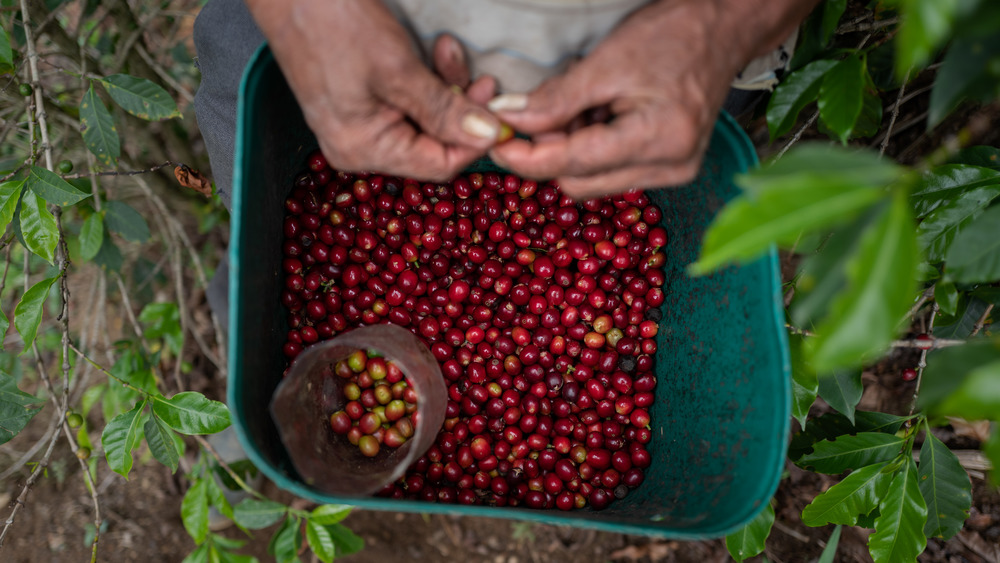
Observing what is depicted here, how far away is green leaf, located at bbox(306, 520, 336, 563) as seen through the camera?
1.87 meters

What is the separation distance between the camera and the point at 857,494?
155cm

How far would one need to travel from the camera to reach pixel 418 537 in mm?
2881

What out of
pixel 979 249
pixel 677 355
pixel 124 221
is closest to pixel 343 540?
pixel 677 355

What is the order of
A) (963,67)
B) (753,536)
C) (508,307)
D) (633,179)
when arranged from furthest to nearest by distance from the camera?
1. (508,307)
2. (753,536)
3. (633,179)
4. (963,67)

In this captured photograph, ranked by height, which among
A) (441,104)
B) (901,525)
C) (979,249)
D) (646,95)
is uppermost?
(441,104)

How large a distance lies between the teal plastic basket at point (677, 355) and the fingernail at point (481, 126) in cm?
52

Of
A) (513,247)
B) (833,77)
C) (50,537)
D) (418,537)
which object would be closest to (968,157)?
(833,77)

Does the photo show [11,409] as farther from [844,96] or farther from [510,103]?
[844,96]

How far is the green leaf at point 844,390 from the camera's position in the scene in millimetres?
1583

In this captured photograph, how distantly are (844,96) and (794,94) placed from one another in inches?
6.4

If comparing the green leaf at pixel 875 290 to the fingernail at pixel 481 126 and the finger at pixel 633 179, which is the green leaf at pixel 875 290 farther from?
the fingernail at pixel 481 126

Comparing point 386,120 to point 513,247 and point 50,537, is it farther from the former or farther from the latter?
point 50,537

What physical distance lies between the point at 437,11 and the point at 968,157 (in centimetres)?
148

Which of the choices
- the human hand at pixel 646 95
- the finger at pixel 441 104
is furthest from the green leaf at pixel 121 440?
the human hand at pixel 646 95
